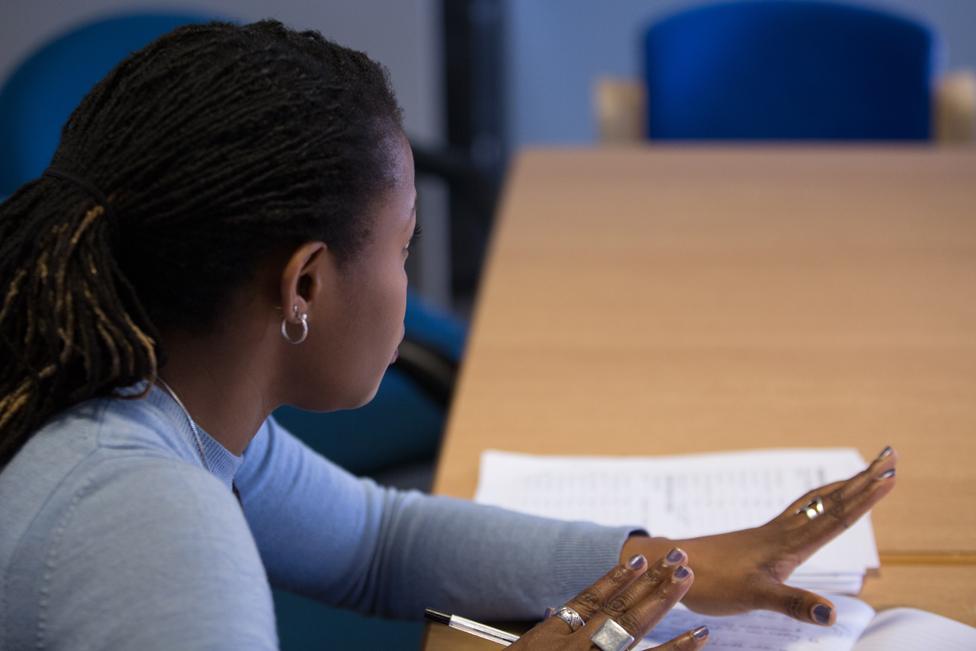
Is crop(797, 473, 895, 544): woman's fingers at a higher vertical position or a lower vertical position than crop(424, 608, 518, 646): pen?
higher

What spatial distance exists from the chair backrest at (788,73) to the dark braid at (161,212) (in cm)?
190

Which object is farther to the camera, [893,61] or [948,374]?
[893,61]

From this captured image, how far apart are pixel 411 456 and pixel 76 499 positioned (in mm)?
1107

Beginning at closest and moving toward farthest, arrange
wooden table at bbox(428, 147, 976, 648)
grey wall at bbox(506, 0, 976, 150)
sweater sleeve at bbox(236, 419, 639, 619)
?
1. sweater sleeve at bbox(236, 419, 639, 619)
2. wooden table at bbox(428, 147, 976, 648)
3. grey wall at bbox(506, 0, 976, 150)

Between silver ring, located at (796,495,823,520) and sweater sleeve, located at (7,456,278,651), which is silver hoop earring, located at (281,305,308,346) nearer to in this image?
sweater sleeve, located at (7,456,278,651)

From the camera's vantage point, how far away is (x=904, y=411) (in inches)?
49.3

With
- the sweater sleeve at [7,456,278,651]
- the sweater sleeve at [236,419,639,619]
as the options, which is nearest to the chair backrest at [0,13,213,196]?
the sweater sleeve at [236,419,639,619]

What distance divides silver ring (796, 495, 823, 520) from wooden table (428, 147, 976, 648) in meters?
0.09

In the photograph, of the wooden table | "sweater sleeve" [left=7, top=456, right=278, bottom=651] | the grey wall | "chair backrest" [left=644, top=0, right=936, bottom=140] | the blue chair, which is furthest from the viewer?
the grey wall

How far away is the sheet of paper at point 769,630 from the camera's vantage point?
2.88ft

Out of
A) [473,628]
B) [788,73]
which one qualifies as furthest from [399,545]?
[788,73]

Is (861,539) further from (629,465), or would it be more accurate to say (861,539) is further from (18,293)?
(18,293)

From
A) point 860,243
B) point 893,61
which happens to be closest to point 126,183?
point 860,243

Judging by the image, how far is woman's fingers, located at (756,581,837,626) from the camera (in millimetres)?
862
